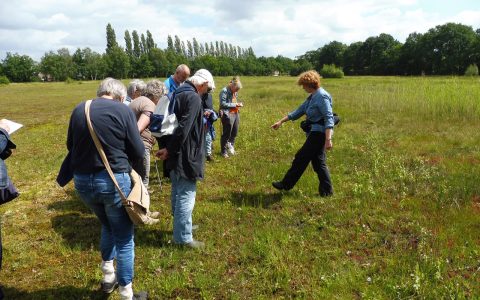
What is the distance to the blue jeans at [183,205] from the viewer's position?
15.3ft

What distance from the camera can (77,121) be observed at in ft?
10.9

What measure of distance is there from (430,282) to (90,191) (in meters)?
3.69

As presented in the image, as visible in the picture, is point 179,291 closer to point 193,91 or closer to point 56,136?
point 193,91

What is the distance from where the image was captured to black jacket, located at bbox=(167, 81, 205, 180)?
4367mm

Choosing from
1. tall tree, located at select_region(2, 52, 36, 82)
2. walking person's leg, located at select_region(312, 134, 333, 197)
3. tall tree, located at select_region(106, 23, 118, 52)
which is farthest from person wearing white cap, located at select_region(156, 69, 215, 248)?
tall tree, located at select_region(106, 23, 118, 52)

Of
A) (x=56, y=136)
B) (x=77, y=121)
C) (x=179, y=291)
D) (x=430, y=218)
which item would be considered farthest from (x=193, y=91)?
(x=56, y=136)

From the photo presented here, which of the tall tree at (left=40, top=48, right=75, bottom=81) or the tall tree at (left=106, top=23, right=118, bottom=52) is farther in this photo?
the tall tree at (left=106, top=23, right=118, bottom=52)

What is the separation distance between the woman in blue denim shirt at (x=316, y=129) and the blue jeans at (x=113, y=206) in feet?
11.4

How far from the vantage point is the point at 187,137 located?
4.42m

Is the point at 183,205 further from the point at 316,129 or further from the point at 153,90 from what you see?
the point at 316,129

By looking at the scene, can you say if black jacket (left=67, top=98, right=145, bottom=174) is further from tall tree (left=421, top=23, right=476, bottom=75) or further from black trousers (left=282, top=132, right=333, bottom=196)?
tall tree (left=421, top=23, right=476, bottom=75)

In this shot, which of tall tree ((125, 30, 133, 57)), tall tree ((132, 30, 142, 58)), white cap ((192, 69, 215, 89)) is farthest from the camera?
tall tree ((132, 30, 142, 58))

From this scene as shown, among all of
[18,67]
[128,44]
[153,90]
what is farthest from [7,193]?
[128,44]

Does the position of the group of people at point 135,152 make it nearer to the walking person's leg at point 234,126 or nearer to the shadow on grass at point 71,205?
the shadow on grass at point 71,205
